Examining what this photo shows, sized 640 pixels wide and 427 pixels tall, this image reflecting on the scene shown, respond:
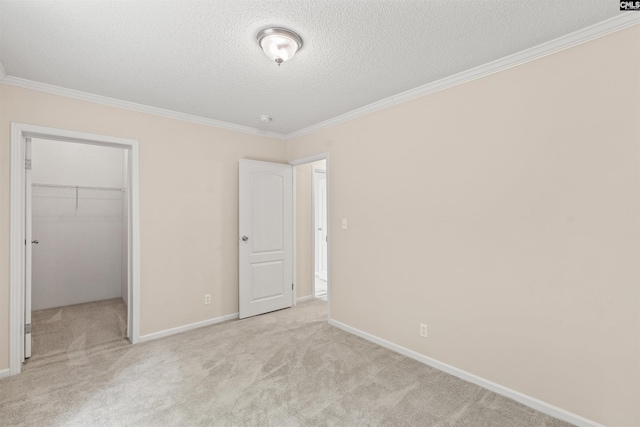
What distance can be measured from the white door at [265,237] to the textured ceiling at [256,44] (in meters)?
1.30

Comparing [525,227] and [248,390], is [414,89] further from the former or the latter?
[248,390]

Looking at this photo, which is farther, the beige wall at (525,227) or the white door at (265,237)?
the white door at (265,237)

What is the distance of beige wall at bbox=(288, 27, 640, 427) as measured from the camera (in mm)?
1794

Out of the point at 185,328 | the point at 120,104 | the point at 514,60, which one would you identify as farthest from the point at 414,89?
the point at 185,328

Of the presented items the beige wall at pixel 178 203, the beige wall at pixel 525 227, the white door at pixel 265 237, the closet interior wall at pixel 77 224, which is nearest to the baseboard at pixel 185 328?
the beige wall at pixel 178 203

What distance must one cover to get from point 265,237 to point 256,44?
251 centimetres

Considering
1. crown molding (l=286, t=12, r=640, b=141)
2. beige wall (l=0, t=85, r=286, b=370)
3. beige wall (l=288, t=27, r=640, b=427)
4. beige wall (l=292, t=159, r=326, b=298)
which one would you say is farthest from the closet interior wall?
beige wall (l=288, t=27, r=640, b=427)

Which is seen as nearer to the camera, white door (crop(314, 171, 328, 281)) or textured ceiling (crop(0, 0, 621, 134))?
textured ceiling (crop(0, 0, 621, 134))

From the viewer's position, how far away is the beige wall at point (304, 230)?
4637mm

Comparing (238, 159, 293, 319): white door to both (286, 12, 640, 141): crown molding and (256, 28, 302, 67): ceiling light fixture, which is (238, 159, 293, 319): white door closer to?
(286, 12, 640, 141): crown molding

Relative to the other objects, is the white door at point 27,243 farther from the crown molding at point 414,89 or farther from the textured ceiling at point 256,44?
the textured ceiling at point 256,44

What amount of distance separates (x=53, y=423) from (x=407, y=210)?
299cm

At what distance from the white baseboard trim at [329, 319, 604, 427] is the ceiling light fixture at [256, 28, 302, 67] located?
266 centimetres

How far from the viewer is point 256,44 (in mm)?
2033
